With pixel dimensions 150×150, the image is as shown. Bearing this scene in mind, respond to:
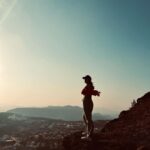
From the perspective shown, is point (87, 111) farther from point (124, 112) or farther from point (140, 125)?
point (124, 112)

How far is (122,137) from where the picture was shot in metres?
20.6

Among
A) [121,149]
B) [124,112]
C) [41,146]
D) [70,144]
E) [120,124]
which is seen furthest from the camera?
[41,146]

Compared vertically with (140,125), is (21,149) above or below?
below

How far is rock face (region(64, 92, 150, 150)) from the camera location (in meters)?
19.2

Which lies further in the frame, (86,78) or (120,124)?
(120,124)

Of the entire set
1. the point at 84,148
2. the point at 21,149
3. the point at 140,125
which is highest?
the point at 140,125

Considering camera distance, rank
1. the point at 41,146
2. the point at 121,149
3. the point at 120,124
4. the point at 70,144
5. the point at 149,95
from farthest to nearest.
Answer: the point at 41,146
the point at 149,95
the point at 120,124
the point at 70,144
the point at 121,149

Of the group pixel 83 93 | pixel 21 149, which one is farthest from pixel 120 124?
pixel 21 149

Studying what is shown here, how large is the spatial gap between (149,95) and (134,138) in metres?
13.7

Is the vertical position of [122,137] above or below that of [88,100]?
below

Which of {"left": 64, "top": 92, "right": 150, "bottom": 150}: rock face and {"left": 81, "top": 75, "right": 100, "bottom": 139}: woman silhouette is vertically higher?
{"left": 81, "top": 75, "right": 100, "bottom": 139}: woman silhouette

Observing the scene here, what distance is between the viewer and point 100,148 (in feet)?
63.3

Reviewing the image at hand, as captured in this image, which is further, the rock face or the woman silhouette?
the woman silhouette

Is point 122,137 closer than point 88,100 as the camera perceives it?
No
